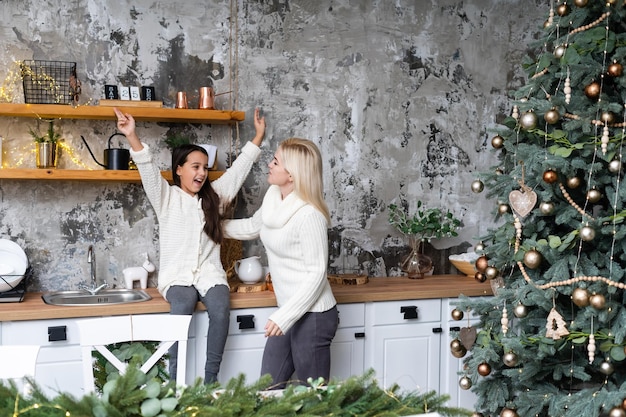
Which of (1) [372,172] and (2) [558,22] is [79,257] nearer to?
(1) [372,172]

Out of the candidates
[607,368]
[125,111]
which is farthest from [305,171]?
[607,368]

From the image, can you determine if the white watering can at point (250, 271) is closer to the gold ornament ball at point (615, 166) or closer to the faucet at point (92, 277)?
the faucet at point (92, 277)

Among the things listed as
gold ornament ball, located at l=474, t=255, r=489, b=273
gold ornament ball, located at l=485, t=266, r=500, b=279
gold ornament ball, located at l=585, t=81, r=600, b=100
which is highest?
gold ornament ball, located at l=585, t=81, r=600, b=100

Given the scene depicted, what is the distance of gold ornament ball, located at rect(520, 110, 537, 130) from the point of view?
113 inches

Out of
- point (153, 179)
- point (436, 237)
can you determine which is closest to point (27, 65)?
point (153, 179)

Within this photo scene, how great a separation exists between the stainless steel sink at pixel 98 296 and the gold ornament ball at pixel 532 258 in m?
1.93

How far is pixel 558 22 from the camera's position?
2988 mm

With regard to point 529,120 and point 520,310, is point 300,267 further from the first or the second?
point 529,120

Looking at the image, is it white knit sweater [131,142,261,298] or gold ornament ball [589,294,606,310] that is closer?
gold ornament ball [589,294,606,310]

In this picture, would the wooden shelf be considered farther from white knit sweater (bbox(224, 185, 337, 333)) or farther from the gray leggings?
white knit sweater (bbox(224, 185, 337, 333))

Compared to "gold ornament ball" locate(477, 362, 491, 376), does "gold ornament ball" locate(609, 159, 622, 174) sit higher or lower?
higher

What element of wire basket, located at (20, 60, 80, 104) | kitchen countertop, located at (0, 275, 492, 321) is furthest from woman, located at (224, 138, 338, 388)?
wire basket, located at (20, 60, 80, 104)

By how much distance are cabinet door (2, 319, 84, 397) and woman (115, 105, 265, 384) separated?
0.45 meters

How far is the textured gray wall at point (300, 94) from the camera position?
13.1 ft
